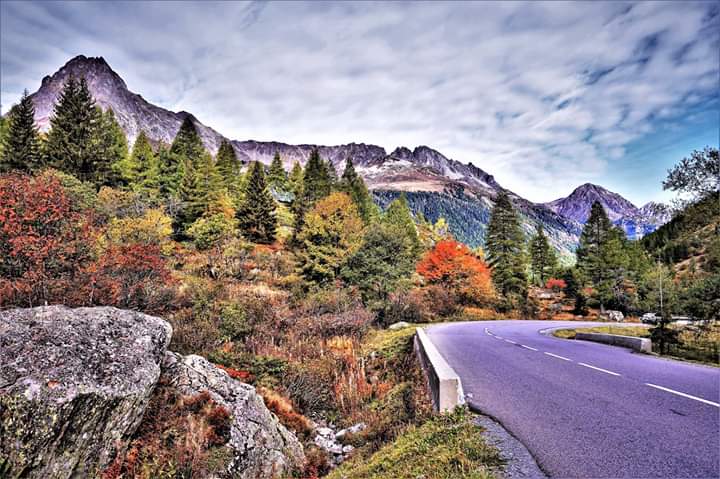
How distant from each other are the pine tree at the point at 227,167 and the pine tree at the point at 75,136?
56.7 feet

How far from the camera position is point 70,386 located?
4953 millimetres

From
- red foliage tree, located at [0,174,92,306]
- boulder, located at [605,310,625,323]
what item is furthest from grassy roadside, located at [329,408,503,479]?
boulder, located at [605,310,625,323]

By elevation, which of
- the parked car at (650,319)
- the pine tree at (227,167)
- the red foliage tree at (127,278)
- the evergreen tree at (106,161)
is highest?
the pine tree at (227,167)

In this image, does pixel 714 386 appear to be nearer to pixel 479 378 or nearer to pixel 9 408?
pixel 479 378

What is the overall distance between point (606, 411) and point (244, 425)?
20.2ft

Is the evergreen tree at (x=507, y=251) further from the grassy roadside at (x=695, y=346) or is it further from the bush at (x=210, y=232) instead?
the bush at (x=210, y=232)

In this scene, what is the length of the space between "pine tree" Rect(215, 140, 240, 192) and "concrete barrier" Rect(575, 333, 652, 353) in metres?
48.0

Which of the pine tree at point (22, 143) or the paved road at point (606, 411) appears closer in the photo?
the paved road at point (606, 411)

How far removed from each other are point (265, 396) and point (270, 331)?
557 cm

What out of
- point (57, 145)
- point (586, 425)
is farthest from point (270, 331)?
point (57, 145)

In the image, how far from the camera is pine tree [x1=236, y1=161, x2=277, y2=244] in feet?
143

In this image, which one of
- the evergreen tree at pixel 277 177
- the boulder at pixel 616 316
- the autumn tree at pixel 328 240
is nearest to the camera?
the autumn tree at pixel 328 240

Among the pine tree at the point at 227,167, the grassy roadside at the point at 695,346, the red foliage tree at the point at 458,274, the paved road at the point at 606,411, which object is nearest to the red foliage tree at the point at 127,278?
the paved road at the point at 606,411

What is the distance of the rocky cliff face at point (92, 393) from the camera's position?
450 cm
